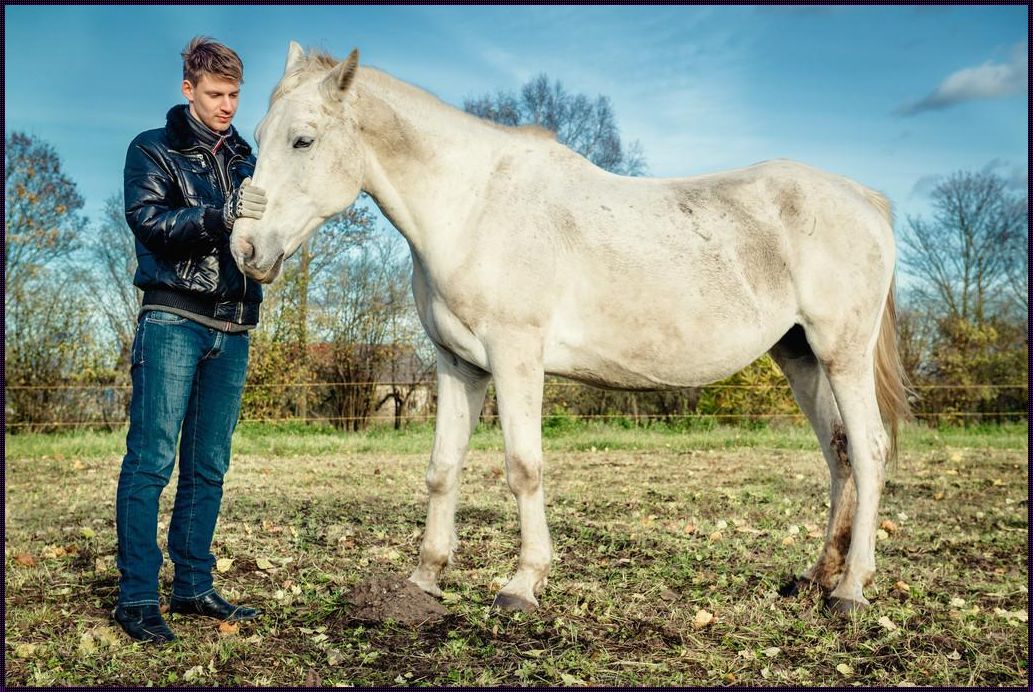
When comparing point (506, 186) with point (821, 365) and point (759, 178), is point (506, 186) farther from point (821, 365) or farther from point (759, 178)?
point (821, 365)

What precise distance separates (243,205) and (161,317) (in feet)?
2.38

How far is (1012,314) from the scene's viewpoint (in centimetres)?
2033

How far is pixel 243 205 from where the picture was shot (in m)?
3.66

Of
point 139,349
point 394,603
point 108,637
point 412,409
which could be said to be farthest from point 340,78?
point 412,409

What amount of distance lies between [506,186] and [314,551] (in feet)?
10.1

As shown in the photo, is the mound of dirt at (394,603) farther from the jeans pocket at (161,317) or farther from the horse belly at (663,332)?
the jeans pocket at (161,317)

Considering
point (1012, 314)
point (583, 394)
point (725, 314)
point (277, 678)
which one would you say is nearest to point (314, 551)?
point (277, 678)

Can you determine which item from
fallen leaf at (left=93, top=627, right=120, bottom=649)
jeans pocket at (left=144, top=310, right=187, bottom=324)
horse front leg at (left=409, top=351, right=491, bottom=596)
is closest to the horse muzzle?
jeans pocket at (left=144, top=310, right=187, bottom=324)

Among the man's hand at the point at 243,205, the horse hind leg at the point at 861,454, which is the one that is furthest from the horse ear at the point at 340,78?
the horse hind leg at the point at 861,454

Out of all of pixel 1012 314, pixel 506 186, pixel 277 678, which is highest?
pixel 1012 314

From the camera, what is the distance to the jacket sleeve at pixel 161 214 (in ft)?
12.1

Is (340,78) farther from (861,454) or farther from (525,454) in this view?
(861,454)

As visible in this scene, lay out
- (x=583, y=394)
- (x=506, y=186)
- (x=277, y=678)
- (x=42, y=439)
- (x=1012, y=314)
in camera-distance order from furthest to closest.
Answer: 1. (x=1012, y=314)
2. (x=583, y=394)
3. (x=42, y=439)
4. (x=506, y=186)
5. (x=277, y=678)

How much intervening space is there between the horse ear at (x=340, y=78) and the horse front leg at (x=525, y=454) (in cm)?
155
